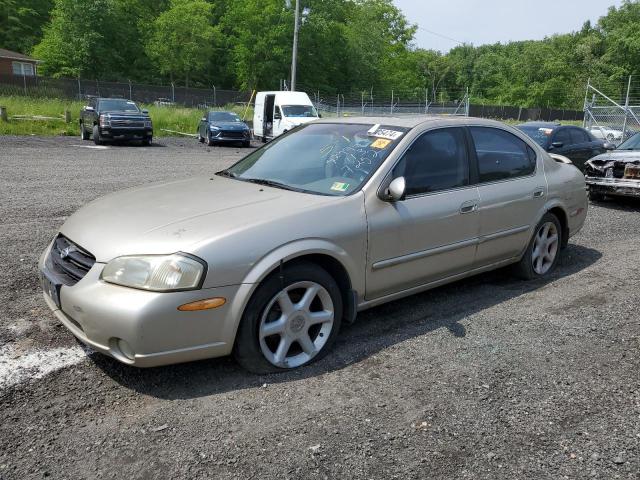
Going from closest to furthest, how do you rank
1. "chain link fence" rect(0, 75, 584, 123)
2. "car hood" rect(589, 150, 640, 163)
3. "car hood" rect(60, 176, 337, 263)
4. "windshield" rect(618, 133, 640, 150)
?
"car hood" rect(60, 176, 337, 263)
"car hood" rect(589, 150, 640, 163)
"windshield" rect(618, 133, 640, 150)
"chain link fence" rect(0, 75, 584, 123)

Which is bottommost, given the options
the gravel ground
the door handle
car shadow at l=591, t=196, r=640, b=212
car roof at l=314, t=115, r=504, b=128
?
the gravel ground

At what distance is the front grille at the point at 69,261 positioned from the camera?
3121mm

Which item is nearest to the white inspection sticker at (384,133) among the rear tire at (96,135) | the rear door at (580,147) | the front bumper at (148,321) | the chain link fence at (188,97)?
the front bumper at (148,321)

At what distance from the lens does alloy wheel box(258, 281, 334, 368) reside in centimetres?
324

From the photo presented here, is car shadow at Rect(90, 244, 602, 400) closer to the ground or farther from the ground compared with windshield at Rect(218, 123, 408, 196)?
closer to the ground

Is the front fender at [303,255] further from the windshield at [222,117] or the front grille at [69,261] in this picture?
the windshield at [222,117]

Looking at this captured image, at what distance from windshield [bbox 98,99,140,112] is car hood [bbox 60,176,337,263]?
1804 cm

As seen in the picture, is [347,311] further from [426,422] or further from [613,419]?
[613,419]

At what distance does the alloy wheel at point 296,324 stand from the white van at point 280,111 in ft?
62.6

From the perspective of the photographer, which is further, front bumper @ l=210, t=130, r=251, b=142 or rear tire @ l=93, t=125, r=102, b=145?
front bumper @ l=210, t=130, r=251, b=142

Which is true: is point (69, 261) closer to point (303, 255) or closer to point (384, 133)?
point (303, 255)

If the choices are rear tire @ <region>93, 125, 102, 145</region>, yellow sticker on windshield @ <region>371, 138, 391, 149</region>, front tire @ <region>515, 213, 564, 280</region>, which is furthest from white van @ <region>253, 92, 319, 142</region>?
yellow sticker on windshield @ <region>371, 138, 391, 149</region>

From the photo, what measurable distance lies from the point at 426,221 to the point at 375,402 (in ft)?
4.79

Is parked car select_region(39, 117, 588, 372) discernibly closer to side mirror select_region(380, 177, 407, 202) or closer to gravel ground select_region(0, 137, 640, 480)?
side mirror select_region(380, 177, 407, 202)
